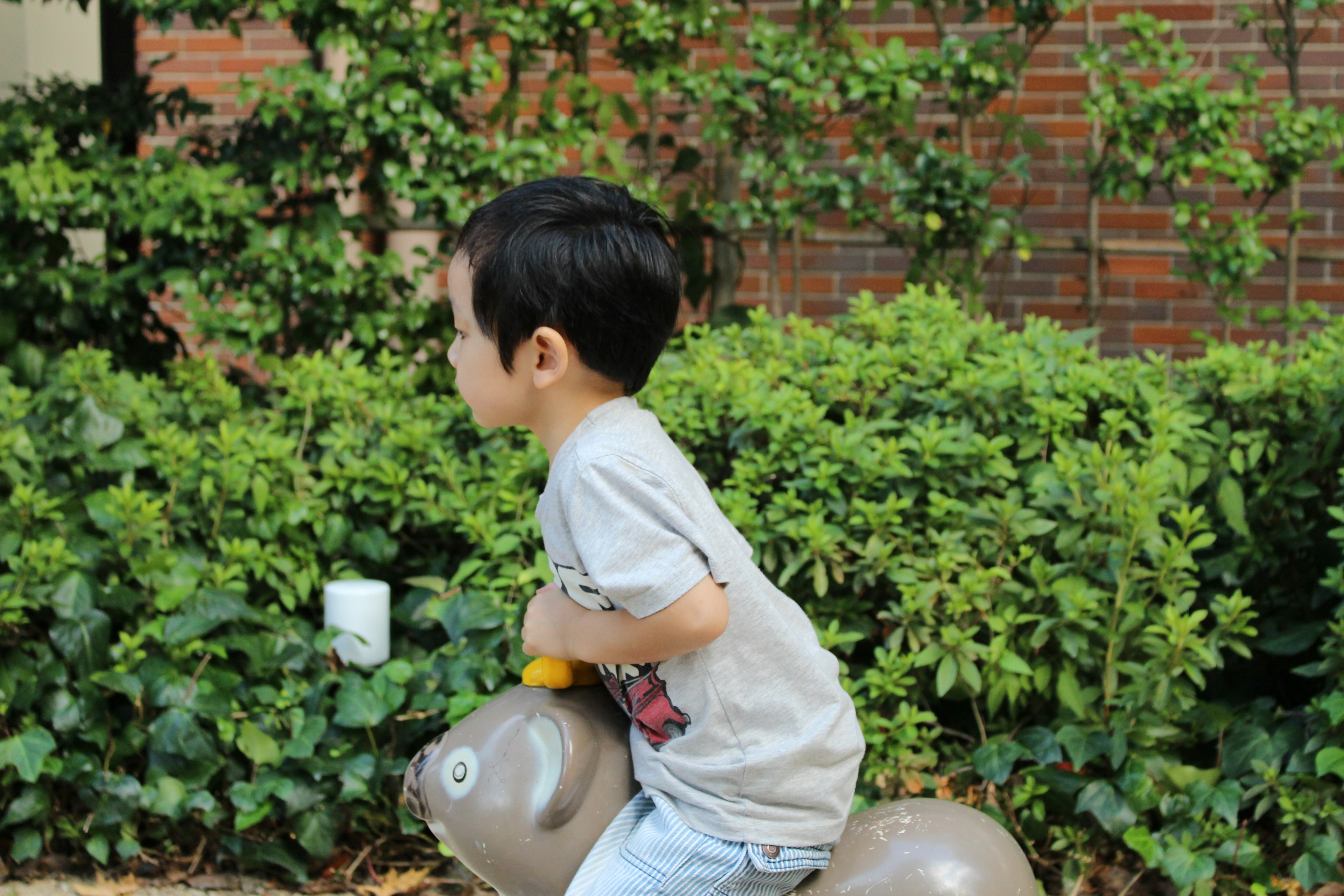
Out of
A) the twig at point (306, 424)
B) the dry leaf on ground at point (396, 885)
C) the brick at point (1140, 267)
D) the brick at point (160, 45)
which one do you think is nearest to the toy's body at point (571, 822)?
the dry leaf on ground at point (396, 885)

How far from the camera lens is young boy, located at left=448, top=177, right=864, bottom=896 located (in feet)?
4.98

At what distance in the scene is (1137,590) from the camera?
283 cm

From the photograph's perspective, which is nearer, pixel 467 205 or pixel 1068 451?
pixel 1068 451

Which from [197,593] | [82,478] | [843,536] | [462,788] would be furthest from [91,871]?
[843,536]

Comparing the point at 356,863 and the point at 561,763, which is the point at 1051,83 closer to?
the point at 356,863

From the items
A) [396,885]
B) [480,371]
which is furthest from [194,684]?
[480,371]

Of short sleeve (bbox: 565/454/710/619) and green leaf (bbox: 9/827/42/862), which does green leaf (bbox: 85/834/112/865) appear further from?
short sleeve (bbox: 565/454/710/619)

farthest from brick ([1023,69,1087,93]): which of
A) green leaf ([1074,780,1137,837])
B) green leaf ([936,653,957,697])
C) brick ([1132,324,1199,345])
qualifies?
green leaf ([1074,780,1137,837])

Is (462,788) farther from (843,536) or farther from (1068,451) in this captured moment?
(1068,451)

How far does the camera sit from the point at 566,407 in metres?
1.65

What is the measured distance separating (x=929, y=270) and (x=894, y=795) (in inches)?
92.6

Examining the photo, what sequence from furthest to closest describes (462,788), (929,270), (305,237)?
(929,270) → (305,237) → (462,788)

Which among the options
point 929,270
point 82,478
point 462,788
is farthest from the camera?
point 929,270

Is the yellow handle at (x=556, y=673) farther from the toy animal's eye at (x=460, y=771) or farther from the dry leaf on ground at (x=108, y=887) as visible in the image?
the dry leaf on ground at (x=108, y=887)
